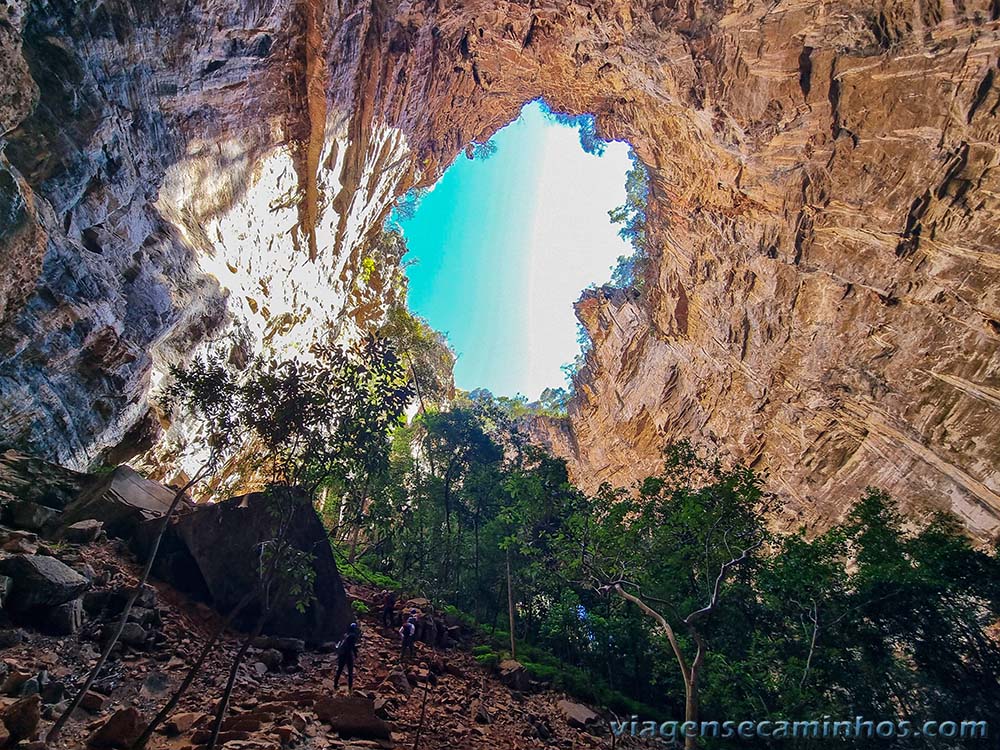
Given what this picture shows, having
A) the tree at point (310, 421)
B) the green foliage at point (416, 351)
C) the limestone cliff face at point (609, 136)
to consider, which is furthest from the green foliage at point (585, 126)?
the tree at point (310, 421)

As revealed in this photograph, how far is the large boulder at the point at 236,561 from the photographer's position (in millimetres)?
10203

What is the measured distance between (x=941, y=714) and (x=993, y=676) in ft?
5.41

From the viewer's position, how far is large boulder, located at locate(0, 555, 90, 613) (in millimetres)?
6930

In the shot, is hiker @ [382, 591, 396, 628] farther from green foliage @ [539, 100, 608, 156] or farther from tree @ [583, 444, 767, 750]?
green foliage @ [539, 100, 608, 156]

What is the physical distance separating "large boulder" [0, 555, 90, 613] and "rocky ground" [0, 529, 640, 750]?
0.08ft

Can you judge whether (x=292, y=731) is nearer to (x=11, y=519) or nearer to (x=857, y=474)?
(x=11, y=519)

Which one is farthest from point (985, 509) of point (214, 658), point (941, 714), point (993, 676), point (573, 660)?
point (214, 658)

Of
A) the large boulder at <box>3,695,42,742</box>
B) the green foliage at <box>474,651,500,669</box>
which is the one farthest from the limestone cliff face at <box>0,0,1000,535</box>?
the green foliage at <box>474,651,500,669</box>

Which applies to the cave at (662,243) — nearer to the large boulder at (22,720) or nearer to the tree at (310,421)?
the tree at (310,421)

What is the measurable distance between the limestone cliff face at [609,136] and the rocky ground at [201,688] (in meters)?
4.56

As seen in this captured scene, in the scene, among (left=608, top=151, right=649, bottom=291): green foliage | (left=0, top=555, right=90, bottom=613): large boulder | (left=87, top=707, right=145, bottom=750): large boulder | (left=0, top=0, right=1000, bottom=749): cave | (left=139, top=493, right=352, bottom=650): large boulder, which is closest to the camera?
(left=87, top=707, right=145, bottom=750): large boulder

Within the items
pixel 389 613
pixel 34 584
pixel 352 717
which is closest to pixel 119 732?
pixel 352 717

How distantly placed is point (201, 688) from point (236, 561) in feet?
10.2

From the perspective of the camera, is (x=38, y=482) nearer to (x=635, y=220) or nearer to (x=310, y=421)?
(x=310, y=421)
